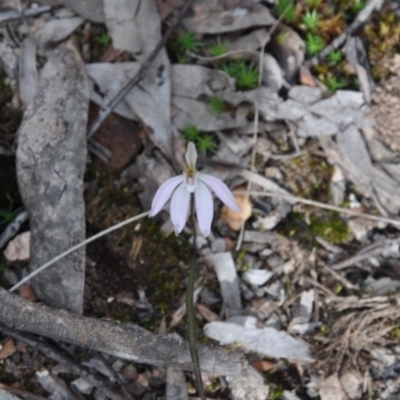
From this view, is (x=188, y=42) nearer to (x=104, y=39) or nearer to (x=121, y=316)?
(x=104, y=39)

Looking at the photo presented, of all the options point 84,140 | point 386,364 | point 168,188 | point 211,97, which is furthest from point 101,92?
point 386,364

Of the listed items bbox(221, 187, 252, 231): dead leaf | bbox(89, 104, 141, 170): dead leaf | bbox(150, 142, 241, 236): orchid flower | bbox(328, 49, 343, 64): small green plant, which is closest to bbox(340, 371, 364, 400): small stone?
bbox(221, 187, 252, 231): dead leaf

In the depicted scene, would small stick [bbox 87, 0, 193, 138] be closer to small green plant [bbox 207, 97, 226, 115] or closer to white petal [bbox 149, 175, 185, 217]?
small green plant [bbox 207, 97, 226, 115]

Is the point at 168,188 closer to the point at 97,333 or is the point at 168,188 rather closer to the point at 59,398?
the point at 97,333

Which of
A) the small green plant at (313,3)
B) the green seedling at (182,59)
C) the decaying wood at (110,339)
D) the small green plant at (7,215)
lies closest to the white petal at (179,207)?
the decaying wood at (110,339)

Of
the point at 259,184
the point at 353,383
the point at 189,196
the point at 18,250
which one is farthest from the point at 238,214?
the point at 18,250
